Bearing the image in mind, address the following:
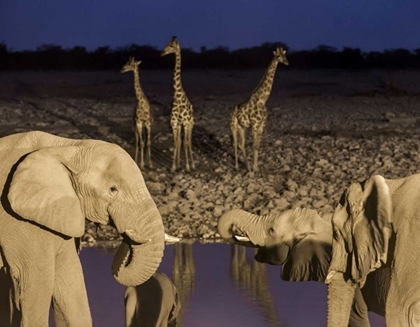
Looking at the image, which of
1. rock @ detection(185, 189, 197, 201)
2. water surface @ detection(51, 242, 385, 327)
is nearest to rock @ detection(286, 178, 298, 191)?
rock @ detection(185, 189, 197, 201)

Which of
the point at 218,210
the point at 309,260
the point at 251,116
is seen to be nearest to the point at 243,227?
the point at 309,260

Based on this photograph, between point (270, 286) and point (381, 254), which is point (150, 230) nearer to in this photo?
point (381, 254)

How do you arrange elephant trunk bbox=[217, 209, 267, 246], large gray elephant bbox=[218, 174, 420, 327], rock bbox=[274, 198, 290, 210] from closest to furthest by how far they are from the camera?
large gray elephant bbox=[218, 174, 420, 327], elephant trunk bbox=[217, 209, 267, 246], rock bbox=[274, 198, 290, 210]

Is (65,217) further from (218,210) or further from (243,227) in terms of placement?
(218,210)

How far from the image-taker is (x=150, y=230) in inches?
265

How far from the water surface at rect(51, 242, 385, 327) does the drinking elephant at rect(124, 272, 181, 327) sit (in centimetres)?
73

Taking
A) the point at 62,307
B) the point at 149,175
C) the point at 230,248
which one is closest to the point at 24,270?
the point at 62,307

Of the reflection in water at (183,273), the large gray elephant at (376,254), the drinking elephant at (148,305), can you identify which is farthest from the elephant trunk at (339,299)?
the reflection in water at (183,273)

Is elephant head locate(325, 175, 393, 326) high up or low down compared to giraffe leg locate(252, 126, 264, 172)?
up

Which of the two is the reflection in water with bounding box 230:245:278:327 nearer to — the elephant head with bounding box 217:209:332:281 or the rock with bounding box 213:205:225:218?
the rock with bounding box 213:205:225:218

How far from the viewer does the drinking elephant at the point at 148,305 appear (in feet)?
25.7

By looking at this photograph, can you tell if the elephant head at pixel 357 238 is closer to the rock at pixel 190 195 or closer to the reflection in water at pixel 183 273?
the reflection in water at pixel 183 273

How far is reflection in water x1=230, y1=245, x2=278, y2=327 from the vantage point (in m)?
9.21

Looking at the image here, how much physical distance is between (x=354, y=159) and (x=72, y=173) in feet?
32.5
